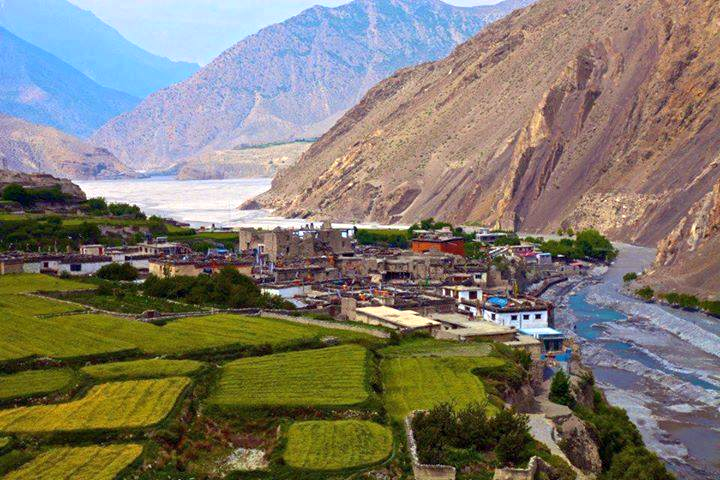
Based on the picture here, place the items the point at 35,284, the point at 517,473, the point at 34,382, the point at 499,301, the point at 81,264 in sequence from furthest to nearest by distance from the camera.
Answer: the point at 81,264, the point at 499,301, the point at 35,284, the point at 34,382, the point at 517,473

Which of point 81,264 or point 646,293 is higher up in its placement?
point 81,264

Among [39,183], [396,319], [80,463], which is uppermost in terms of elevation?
[39,183]

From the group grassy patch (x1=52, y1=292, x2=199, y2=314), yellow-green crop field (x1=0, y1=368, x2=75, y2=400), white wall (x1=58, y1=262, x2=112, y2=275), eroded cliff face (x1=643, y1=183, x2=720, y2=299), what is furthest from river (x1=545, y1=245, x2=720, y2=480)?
white wall (x1=58, y1=262, x2=112, y2=275)

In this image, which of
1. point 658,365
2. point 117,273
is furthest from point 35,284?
point 658,365

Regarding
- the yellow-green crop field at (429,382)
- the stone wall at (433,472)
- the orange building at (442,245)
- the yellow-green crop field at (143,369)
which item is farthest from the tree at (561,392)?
the orange building at (442,245)

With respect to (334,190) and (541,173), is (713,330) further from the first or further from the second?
(334,190)

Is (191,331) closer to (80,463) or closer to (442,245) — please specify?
(80,463)

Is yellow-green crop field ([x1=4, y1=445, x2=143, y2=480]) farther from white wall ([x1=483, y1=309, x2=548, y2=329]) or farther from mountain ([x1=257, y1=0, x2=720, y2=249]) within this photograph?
mountain ([x1=257, y1=0, x2=720, y2=249])
